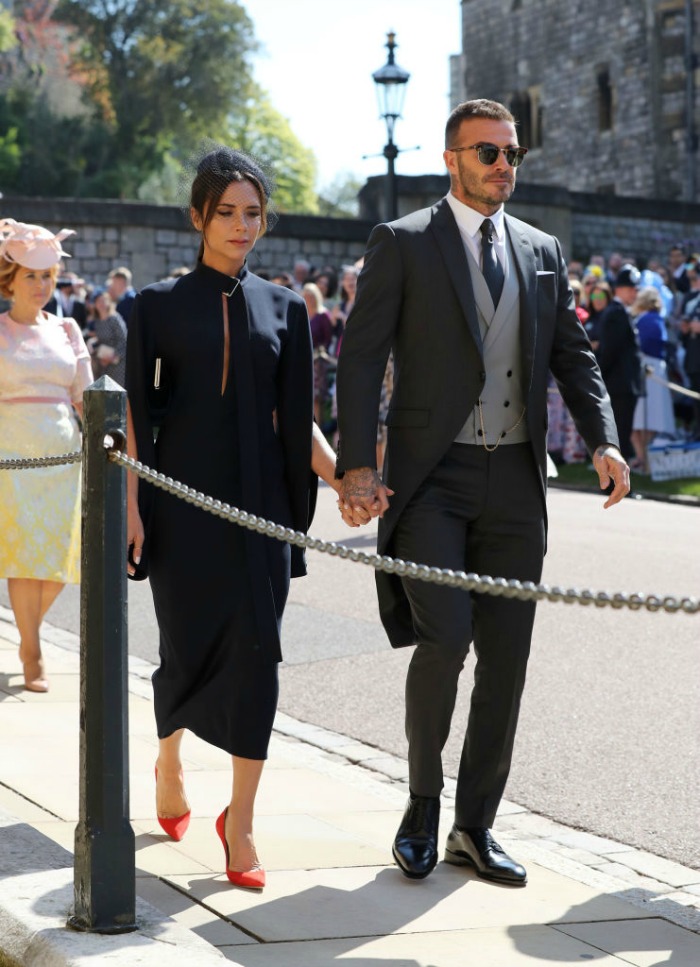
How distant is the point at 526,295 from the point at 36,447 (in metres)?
3.22

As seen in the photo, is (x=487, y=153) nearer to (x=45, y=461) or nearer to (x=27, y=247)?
(x=45, y=461)

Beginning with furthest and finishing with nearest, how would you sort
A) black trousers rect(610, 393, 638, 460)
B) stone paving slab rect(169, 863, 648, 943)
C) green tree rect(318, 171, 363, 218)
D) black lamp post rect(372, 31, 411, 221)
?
green tree rect(318, 171, 363, 218) < black lamp post rect(372, 31, 411, 221) < black trousers rect(610, 393, 638, 460) < stone paving slab rect(169, 863, 648, 943)

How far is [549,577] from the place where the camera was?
9.97 metres

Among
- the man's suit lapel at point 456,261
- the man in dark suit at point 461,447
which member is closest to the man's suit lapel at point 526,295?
the man in dark suit at point 461,447

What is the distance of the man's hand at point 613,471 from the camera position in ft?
14.5

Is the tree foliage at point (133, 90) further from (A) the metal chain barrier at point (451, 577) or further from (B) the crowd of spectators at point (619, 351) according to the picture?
(A) the metal chain barrier at point (451, 577)

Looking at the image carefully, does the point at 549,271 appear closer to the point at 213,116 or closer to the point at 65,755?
the point at 65,755

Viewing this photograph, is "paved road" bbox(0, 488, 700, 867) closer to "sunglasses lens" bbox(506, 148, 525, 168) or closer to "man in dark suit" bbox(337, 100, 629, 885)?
"man in dark suit" bbox(337, 100, 629, 885)

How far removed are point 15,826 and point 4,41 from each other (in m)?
59.7

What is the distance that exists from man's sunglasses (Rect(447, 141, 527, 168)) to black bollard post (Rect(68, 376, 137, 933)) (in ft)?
4.34

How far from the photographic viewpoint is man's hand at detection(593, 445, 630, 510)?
14.5 feet

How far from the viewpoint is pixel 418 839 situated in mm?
4363

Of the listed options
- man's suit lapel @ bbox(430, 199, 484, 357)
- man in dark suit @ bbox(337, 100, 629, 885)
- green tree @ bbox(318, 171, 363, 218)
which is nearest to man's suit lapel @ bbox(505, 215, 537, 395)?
man in dark suit @ bbox(337, 100, 629, 885)

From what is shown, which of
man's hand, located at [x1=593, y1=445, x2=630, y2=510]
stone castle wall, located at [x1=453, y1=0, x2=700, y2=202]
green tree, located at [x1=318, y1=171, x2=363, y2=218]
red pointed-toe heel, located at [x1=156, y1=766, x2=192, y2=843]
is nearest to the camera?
man's hand, located at [x1=593, y1=445, x2=630, y2=510]
